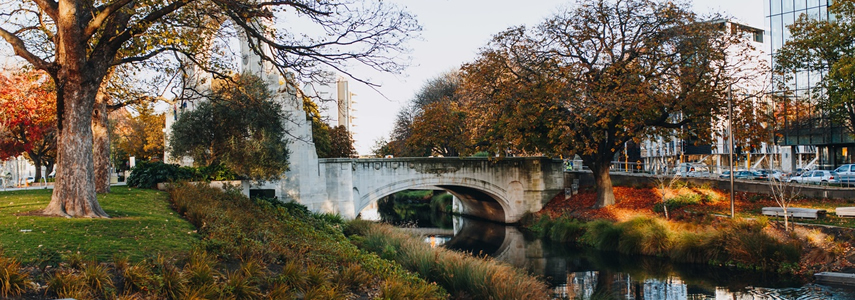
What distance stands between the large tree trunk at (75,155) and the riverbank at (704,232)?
1713cm

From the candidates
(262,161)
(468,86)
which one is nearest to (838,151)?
(468,86)

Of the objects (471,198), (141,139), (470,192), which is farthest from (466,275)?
(141,139)

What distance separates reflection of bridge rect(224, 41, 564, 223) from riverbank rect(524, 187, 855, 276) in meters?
3.03

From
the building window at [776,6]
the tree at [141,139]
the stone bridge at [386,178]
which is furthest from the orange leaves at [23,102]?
the building window at [776,6]

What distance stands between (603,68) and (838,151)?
2621 cm

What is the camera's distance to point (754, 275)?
58.5ft

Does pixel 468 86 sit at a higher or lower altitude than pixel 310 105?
higher

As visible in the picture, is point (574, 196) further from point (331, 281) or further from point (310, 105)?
point (331, 281)

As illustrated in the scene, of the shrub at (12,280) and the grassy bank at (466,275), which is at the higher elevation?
the shrub at (12,280)

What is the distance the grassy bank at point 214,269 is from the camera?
6516 mm

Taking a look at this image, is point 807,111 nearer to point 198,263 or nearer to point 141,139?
point 198,263

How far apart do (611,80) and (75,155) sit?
64.8ft

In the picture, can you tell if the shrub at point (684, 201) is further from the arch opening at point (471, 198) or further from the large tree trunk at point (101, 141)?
the large tree trunk at point (101, 141)

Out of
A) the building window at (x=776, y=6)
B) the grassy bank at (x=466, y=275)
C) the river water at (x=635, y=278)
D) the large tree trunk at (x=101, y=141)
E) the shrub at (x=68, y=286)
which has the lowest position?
the river water at (x=635, y=278)
